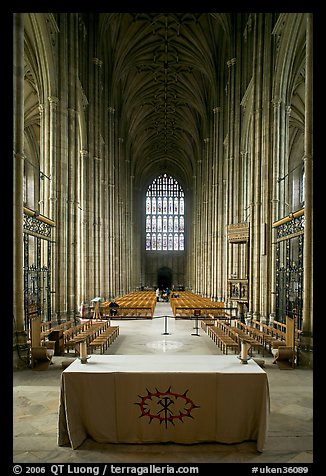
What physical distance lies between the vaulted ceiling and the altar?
21.8 m

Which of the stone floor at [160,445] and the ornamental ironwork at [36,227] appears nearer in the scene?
the stone floor at [160,445]

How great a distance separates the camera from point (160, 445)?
4316 mm

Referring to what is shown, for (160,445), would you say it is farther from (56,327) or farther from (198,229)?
(198,229)

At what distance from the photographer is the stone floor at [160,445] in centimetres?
404

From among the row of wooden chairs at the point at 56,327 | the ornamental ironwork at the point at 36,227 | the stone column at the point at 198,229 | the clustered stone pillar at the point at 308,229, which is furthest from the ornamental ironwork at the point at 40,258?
the stone column at the point at 198,229

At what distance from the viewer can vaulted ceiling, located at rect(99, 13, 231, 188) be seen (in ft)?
82.9

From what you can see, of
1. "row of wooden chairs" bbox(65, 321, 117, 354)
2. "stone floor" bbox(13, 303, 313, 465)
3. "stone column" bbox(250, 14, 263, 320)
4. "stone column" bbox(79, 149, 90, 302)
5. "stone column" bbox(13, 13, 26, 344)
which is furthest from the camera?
"stone column" bbox(79, 149, 90, 302)

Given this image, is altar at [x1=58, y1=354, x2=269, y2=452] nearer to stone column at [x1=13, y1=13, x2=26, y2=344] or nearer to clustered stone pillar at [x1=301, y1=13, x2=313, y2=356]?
stone column at [x1=13, y1=13, x2=26, y2=344]

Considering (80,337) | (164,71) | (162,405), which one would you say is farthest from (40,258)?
(164,71)

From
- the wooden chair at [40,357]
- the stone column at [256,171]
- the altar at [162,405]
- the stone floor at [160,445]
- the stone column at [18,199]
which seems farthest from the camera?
the stone column at [256,171]

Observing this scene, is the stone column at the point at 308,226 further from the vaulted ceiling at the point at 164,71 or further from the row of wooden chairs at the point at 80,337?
the vaulted ceiling at the point at 164,71

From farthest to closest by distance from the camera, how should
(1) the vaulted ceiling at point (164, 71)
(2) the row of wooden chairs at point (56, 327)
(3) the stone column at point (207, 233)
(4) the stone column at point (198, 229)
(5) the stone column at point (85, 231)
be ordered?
(4) the stone column at point (198, 229) < (3) the stone column at point (207, 233) < (1) the vaulted ceiling at point (164, 71) < (5) the stone column at point (85, 231) < (2) the row of wooden chairs at point (56, 327)

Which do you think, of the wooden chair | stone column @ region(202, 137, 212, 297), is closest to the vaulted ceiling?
stone column @ region(202, 137, 212, 297)

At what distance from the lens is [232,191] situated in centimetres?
2125
